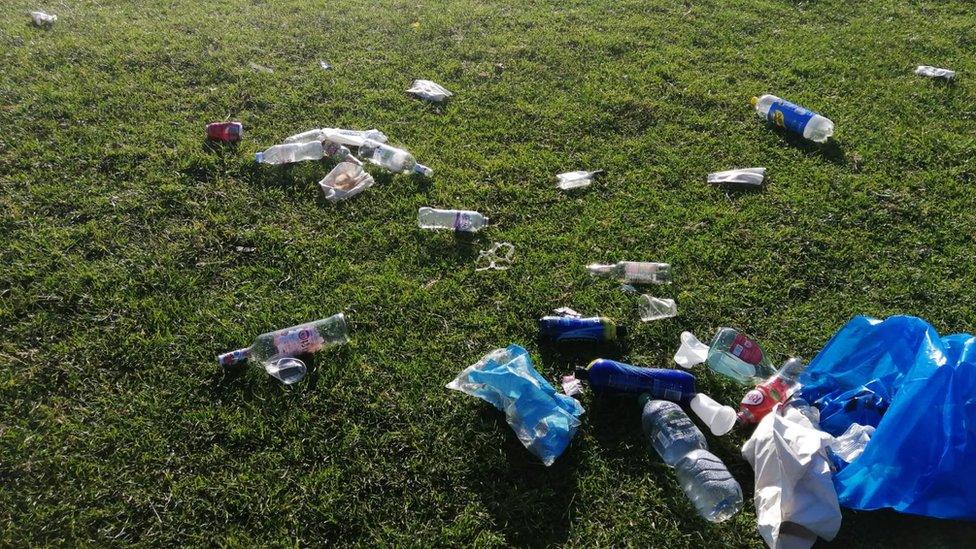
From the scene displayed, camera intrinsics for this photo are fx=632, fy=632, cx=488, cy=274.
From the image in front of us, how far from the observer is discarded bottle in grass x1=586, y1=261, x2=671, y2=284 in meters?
3.68

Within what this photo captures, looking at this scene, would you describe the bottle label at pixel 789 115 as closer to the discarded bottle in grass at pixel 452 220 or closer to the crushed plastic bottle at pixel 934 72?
the crushed plastic bottle at pixel 934 72

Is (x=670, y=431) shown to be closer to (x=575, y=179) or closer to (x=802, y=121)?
(x=575, y=179)

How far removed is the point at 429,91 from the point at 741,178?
2578 mm

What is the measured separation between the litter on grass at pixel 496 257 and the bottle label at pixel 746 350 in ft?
4.33

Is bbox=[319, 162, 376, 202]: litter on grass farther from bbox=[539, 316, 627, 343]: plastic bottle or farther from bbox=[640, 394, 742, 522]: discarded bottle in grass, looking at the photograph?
bbox=[640, 394, 742, 522]: discarded bottle in grass

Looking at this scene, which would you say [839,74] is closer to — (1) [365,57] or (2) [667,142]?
(2) [667,142]

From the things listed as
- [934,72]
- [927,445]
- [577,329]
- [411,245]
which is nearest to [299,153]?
[411,245]

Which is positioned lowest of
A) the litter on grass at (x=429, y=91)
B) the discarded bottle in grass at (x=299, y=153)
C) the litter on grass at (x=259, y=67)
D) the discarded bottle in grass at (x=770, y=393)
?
the discarded bottle in grass at (x=770, y=393)

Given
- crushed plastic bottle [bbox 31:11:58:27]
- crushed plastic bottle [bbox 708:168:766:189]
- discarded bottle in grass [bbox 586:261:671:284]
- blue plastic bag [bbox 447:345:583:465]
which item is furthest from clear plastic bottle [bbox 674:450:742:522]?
crushed plastic bottle [bbox 31:11:58:27]

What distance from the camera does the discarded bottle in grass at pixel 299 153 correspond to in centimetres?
444

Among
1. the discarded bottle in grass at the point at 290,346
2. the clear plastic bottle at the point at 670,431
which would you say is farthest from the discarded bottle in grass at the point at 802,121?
the discarded bottle in grass at the point at 290,346

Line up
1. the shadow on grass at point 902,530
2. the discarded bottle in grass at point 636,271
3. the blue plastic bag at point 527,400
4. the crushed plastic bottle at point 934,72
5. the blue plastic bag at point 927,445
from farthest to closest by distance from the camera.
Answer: the crushed plastic bottle at point 934,72 < the discarded bottle in grass at point 636,271 < the blue plastic bag at point 527,400 < the shadow on grass at point 902,530 < the blue plastic bag at point 927,445

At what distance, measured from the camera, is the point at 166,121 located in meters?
4.82

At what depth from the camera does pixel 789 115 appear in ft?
16.2
